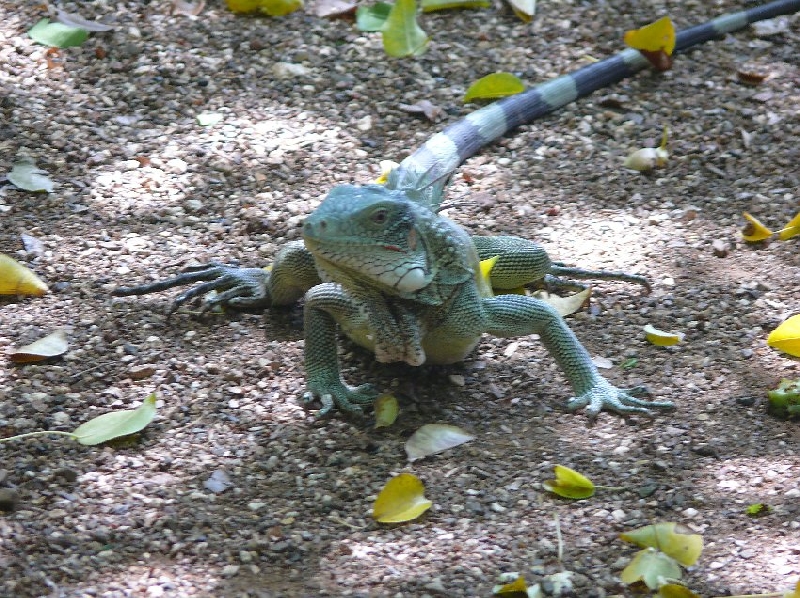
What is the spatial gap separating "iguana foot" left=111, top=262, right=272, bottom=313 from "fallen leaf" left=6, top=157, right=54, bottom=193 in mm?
943

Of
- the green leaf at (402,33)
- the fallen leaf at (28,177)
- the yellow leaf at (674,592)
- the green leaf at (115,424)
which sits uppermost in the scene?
the green leaf at (402,33)

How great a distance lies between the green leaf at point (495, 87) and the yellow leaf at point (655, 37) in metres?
0.83

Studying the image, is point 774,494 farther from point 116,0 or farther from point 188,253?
point 116,0

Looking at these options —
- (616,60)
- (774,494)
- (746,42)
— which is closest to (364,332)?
(774,494)

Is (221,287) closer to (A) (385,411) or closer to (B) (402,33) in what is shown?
(A) (385,411)

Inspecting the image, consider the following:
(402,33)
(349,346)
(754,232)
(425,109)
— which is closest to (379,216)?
(349,346)

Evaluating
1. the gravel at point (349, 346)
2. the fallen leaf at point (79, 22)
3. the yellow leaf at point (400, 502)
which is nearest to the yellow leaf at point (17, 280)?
the gravel at point (349, 346)

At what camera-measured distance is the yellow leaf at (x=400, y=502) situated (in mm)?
3721

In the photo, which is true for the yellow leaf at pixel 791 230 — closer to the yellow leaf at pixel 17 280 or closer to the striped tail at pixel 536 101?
the striped tail at pixel 536 101

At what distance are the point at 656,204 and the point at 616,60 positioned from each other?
1.44 m

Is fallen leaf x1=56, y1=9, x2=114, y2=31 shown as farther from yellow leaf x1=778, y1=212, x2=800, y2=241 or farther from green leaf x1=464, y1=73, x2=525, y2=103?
yellow leaf x1=778, y1=212, x2=800, y2=241

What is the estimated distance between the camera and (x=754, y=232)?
5465mm

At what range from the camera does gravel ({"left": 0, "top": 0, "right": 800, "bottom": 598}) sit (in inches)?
141

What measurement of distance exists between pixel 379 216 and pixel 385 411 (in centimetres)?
90
